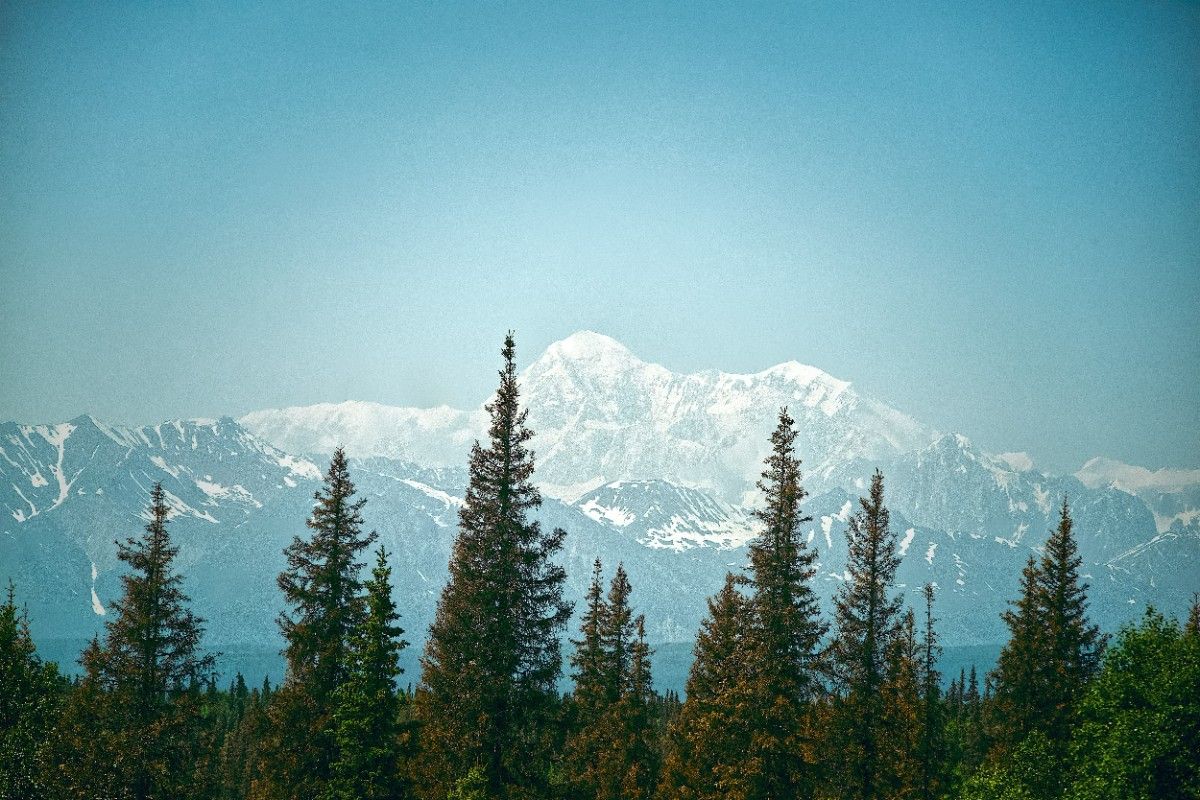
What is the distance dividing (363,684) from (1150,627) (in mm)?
29962

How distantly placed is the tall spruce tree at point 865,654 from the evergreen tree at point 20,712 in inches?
1226

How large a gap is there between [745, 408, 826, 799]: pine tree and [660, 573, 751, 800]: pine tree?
0.55m

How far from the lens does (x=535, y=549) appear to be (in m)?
35.1

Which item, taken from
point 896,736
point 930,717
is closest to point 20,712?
point 896,736

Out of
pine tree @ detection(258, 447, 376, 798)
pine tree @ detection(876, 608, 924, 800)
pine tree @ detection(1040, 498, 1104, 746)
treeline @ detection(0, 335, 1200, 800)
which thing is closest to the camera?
treeline @ detection(0, 335, 1200, 800)

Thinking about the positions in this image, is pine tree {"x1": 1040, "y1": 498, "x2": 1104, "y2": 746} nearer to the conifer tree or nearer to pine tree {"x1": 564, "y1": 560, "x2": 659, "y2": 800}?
pine tree {"x1": 564, "y1": 560, "x2": 659, "y2": 800}

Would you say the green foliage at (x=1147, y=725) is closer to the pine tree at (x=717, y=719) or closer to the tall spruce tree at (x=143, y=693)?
the pine tree at (x=717, y=719)

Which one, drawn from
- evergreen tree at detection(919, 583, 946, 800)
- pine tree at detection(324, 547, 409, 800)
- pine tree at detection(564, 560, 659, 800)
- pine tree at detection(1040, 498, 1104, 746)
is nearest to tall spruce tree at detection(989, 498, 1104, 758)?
pine tree at detection(1040, 498, 1104, 746)

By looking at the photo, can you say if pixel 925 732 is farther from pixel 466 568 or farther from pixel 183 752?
pixel 183 752

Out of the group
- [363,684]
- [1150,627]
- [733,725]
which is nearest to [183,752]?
[363,684]

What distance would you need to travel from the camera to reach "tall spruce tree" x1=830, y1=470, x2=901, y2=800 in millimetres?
42594

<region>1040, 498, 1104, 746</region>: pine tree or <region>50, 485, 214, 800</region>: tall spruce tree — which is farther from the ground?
<region>1040, 498, 1104, 746</region>: pine tree

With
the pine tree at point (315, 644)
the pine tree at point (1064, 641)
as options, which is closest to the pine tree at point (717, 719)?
the pine tree at point (315, 644)

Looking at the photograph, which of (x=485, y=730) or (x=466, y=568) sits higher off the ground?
(x=466, y=568)
